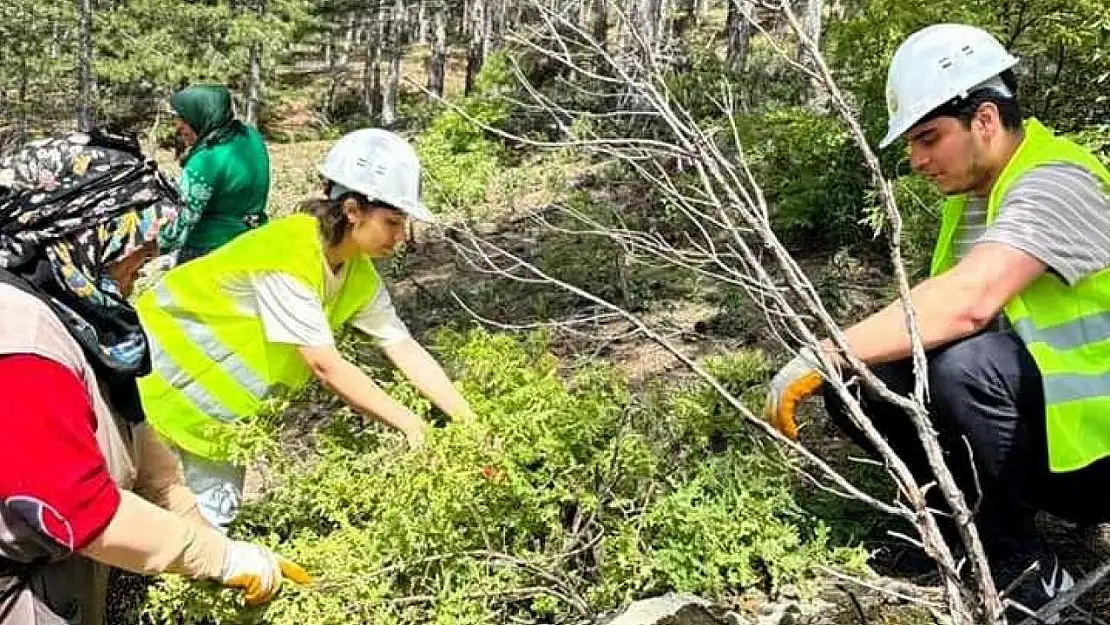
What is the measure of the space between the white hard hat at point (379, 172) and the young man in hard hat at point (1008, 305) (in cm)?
112

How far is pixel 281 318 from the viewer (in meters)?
3.02

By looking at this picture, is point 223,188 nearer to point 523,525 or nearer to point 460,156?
point 523,525

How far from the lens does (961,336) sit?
8.61ft

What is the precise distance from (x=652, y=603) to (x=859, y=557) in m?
0.60

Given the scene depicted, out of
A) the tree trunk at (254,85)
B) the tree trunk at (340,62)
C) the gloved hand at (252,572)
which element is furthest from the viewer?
the tree trunk at (340,62)

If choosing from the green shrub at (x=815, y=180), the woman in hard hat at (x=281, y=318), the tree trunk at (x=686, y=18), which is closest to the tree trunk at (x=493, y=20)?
the tree trunk at (x=686, y=18)

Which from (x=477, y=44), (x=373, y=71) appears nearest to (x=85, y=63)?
(x=373, y=71)

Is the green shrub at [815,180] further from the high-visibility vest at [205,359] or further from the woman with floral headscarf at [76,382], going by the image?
the woman with floral headscarf at [76,382]

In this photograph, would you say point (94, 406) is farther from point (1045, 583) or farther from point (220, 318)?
point (1045, 583)

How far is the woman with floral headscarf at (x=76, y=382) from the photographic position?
1954 mm

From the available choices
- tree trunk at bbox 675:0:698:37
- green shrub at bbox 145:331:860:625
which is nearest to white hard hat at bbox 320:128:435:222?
green shrub at bbox 145:331:860:625

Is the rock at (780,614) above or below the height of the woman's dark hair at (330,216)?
below

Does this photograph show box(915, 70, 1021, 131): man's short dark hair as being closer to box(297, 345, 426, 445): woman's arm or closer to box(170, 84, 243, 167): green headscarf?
box(297, 345, 426, 445): woman's arm

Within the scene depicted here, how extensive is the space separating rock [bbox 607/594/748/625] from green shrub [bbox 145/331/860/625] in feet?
0.14
